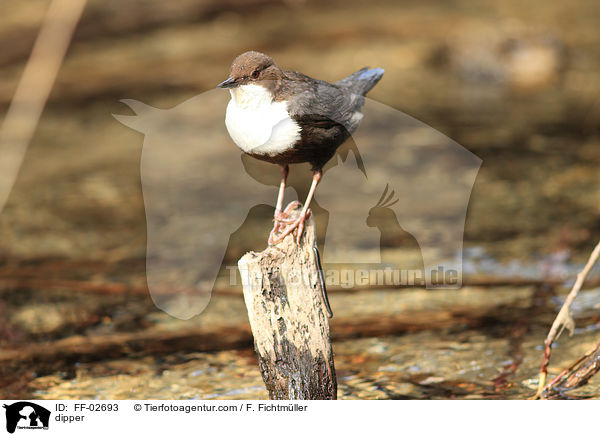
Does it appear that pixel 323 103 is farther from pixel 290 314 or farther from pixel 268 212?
pixel 268 212

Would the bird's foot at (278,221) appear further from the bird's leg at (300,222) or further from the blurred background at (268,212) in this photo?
the blurred background at (268,212)

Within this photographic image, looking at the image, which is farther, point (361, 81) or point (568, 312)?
point (361, 81)

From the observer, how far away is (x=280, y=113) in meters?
3.22

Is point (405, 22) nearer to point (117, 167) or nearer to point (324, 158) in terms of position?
point (117, 167)

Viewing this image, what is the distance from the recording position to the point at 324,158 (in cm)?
350

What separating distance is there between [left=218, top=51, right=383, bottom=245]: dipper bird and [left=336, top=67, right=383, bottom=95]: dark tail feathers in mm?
181

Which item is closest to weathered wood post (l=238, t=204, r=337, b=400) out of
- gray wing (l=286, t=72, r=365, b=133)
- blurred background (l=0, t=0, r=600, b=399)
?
gray wing (l=286, t=72, r=365, b=133)

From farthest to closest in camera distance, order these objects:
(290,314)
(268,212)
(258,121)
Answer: (268,212)
(290,314)
(258,121)
